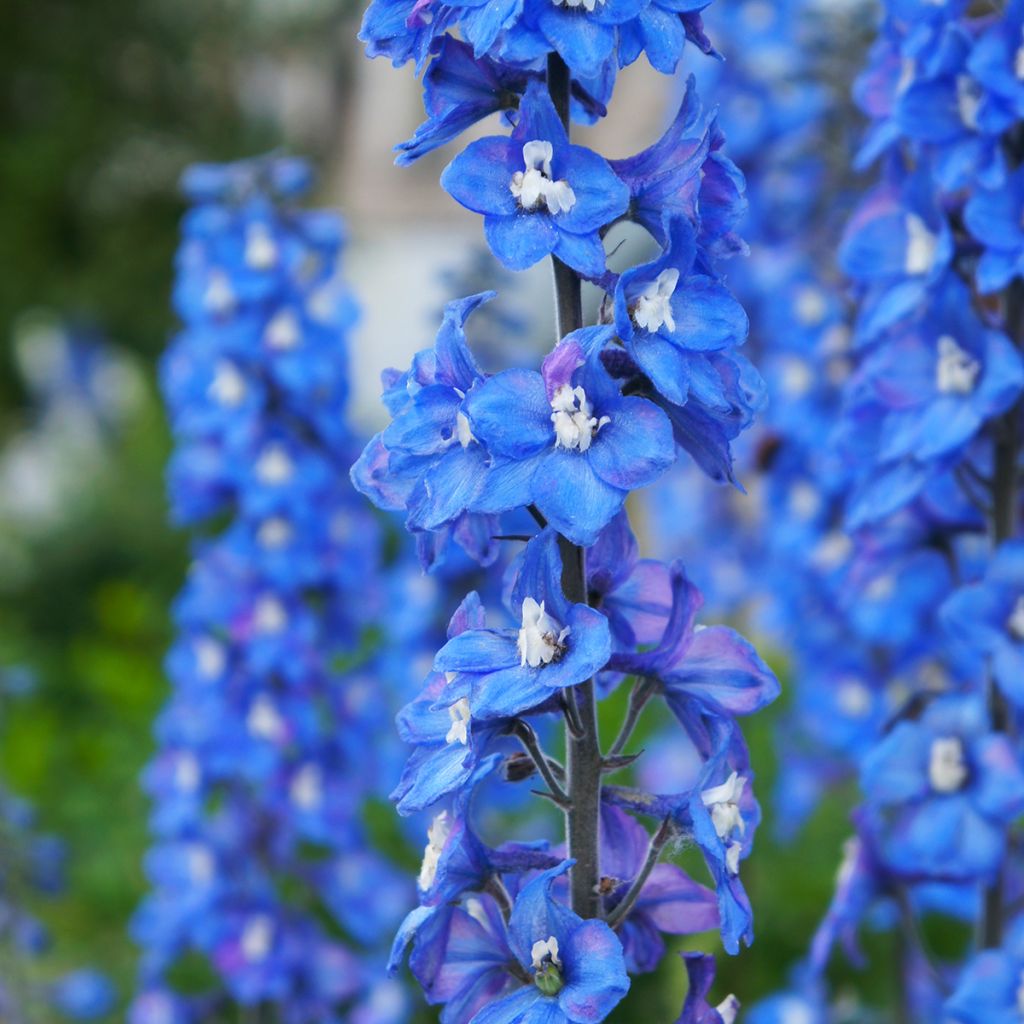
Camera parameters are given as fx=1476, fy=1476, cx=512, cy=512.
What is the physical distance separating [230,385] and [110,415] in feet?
33.7

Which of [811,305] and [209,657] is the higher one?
[811,305]

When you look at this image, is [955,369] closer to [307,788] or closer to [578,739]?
[578,739]

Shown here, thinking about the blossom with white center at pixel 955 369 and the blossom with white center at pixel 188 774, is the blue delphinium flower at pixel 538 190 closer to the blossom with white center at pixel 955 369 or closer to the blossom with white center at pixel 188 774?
the blossom with white center at pixel 955 369

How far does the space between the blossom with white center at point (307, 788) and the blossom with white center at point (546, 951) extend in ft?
7.07

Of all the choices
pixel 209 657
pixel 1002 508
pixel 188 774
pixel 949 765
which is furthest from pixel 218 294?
pixel 949 765

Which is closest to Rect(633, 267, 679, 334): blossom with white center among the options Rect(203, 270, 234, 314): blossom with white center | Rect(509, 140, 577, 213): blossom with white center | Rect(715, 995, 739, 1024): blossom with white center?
Rect(509, 140, 577, 213): blossom with white center

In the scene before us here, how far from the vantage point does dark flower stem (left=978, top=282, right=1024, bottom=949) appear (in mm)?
2295

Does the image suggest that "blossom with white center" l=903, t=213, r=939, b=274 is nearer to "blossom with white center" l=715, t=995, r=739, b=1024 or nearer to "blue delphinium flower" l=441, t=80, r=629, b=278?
"blue delphinium flower" l=441, t=80, r=629, b=278

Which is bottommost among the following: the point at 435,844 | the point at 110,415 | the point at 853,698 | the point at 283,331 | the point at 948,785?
the point at 435,844

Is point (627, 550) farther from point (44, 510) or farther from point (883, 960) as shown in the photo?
point (44, 510)

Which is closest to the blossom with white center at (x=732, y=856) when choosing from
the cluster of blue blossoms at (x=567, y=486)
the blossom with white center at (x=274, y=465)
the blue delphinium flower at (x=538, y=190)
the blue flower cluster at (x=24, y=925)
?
the cluster of blue blossoms at (x=567, y=486)

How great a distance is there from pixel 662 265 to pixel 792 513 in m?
2.40

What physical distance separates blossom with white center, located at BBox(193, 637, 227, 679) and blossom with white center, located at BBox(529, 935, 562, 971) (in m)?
2.17

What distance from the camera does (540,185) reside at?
1445 millimetres
